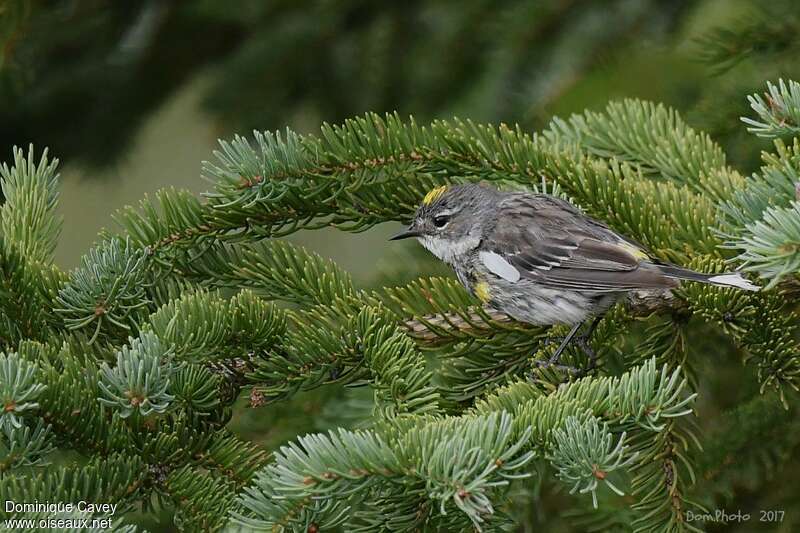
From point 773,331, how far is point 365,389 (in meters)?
1.56

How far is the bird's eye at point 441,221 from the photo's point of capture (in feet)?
12.4

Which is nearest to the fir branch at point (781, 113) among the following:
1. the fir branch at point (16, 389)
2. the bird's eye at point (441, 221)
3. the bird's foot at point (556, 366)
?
the bird's foot at point (556, 366)

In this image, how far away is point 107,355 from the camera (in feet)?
9.00

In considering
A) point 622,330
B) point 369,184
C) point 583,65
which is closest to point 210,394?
point 369,184

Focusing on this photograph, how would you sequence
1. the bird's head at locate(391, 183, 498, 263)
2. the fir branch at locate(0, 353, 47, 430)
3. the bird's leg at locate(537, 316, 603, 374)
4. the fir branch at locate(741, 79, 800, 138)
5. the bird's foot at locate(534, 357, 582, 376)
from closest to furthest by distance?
the fir branch at locate(0, 353, 47, 430) < the fir branch at locate(741, 79, 800, 138) < the bird's foot at locate(534, 357, 582, 376) < the bird's leg at locate(537, 316, 603, 374) < the bird's head at locate(391, 183, 498, 263)

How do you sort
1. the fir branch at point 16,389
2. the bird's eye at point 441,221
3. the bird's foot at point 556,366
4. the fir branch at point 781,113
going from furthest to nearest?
1. the bird's eye at point 441,221
2. the bird's foot at point 556,366
3. the fir branch at point 781,113
4. the fir branch at point 16,389

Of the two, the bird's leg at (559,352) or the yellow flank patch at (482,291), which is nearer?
the bird's leg at (559,352)

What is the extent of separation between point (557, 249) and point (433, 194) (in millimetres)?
638

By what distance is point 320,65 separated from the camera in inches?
206

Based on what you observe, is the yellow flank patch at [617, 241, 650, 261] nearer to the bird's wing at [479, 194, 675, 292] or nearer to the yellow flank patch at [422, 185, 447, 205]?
the bird's wing at [479, 194, 675, 292]

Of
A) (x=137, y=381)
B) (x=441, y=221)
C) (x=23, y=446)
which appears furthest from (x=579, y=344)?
(x=23, y=446)

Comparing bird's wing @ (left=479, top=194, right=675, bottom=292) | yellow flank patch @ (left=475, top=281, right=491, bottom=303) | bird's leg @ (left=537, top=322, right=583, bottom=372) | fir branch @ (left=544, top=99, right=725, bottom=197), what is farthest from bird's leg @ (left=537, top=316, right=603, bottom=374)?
fir branch @ (left=544, top=99, right=725, bottom=197)

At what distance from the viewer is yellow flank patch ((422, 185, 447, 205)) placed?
3.51 m

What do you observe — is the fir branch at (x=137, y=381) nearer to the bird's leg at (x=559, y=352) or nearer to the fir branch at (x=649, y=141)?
the bird's leg at (x=559, y=352)
